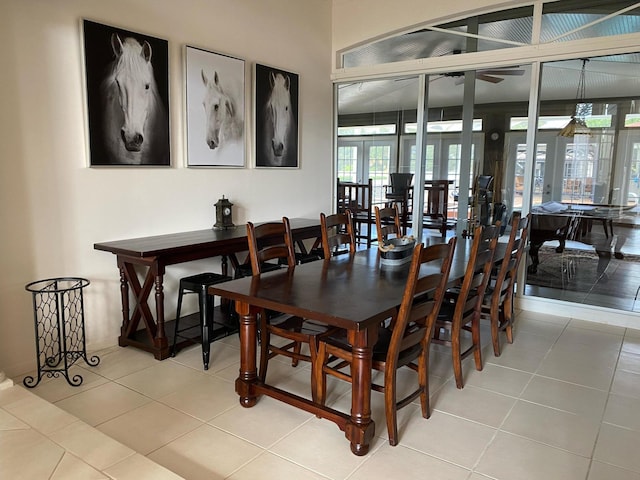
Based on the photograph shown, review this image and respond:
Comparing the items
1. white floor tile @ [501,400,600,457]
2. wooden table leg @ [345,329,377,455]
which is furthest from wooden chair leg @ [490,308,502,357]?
wooden table leg @ [345,329,377,455]

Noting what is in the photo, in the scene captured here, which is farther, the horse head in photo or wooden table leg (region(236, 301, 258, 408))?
the horse head in photo

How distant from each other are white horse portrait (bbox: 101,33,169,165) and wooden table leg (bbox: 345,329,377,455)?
7.38 feet

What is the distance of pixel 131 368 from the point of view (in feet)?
10.5

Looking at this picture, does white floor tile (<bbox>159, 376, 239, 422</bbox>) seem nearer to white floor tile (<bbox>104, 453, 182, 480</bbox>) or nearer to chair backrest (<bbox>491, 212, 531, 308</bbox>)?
white floor tile (<bbox>104, 453, 182, 480</bbox>)

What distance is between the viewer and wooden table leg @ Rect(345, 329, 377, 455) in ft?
7.17

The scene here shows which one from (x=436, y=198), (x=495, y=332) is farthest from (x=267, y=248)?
(x=436, y=198)

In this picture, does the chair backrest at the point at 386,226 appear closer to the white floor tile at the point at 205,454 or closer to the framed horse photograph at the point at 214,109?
the framed horse photograph at the point at 214,109

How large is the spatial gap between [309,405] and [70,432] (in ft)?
3.67

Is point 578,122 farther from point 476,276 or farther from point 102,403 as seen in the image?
point 102,403

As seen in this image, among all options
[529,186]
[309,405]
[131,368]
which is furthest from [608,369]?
[131,368]

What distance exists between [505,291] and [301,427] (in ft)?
6.46

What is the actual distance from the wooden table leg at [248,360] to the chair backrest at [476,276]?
1221 millimetres

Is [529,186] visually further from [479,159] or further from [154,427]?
[154,427]

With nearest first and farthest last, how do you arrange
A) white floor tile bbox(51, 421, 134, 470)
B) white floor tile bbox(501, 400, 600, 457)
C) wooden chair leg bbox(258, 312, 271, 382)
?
white floor tile bbox(51, 421, 134, 470)
white floor tile bbox(501, 400, 600, 457)
wooden chair leg bbox(258, 312, 271, 382)
